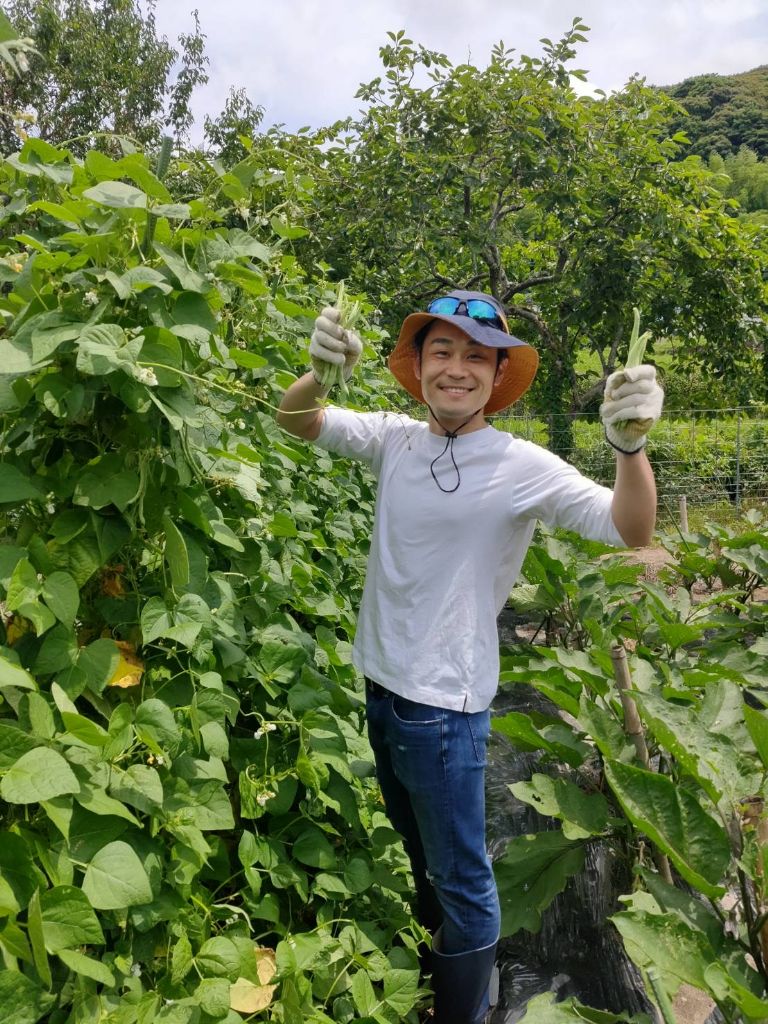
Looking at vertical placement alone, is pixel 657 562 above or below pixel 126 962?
below

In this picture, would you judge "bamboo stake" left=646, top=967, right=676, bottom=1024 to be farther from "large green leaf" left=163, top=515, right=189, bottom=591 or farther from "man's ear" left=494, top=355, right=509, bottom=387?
"man's ear" left=494, top=355, right=509, bottom=387

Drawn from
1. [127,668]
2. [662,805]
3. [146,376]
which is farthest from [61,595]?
[662,805]

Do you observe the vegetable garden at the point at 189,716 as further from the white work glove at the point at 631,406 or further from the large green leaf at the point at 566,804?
the white work glove at the point at 631,406

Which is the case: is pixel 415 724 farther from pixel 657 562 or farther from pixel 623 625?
pixel 657 562

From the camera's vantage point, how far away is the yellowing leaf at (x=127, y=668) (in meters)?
1.34

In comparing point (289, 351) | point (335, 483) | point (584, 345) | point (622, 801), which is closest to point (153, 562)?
point (289, 351)

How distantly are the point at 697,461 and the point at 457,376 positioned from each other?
11.9 metres

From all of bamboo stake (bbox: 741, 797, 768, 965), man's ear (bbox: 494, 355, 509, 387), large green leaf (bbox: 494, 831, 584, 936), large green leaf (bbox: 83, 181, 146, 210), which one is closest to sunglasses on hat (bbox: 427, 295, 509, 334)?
man's ear (bbox: 494, 355, 509, 387)

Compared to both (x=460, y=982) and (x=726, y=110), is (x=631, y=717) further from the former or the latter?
(x=726, y=110)

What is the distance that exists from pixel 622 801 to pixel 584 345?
10.5 meters

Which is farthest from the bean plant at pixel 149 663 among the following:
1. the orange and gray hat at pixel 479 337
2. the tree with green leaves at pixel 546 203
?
the tree with green leaves at pixel 546 203

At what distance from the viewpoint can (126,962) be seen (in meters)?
1.31

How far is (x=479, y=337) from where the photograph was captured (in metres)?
1.71

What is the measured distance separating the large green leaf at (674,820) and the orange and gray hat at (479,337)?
36.0 inches
